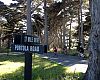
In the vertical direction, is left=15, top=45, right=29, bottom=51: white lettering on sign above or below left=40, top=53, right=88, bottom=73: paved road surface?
above

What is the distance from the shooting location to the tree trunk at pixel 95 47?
35.8 ft

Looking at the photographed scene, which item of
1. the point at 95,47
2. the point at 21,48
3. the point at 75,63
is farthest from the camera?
the point at 75,63

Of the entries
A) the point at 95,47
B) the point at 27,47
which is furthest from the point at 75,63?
the point at 27,47

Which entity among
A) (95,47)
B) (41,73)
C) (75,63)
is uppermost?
(95,47)

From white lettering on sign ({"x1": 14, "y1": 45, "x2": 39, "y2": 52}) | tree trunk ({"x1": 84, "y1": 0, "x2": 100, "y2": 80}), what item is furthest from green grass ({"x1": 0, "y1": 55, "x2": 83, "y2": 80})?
white lettering on sign ({"x1": 14, "y1": 45, "x2": 39, "y2": 52})

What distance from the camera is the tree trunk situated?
35.8 ft

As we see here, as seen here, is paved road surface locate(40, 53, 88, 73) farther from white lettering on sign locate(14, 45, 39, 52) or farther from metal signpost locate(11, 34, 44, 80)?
white lettering on sign locate(14, 45, 39, 52)

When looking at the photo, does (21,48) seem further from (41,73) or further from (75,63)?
(75,63)

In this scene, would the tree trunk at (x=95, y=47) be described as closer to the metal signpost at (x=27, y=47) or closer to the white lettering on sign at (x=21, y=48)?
the metal signpost at (x=27, y=47)

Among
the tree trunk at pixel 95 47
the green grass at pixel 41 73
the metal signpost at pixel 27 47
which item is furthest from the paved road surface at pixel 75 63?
the metal signpost at pixel 27 47

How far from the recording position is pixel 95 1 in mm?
11219

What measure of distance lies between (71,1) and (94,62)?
43.7 m

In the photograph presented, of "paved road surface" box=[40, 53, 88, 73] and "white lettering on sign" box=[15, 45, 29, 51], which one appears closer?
"white lettering on sign" box=[15, 45, 29, 51]

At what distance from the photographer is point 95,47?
1103 centimetres
